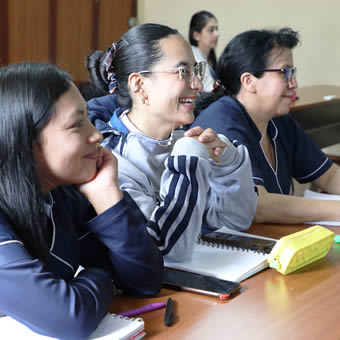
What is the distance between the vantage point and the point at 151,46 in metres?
1.65

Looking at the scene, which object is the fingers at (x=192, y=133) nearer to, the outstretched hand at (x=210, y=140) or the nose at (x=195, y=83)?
the outstretched hand at (x=210, y=140)

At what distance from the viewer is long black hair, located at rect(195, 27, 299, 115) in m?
2.20

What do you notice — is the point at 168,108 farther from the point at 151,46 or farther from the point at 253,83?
the point at 253,83

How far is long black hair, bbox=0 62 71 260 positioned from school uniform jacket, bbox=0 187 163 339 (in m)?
0.03

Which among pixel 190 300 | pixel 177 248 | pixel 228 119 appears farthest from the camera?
pixel 228 119

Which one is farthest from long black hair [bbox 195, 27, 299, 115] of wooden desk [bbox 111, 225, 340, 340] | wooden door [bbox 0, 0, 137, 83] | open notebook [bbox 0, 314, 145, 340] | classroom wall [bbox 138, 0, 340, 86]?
classroom wall [bbox 138, 0, 340, 86]

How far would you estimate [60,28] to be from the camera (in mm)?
5566

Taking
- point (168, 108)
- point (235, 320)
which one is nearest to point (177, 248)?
point (235, 320)

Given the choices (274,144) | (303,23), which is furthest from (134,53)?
(303,23)

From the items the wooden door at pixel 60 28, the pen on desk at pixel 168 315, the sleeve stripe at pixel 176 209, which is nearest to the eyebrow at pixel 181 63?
the sleeve stripe at pixel 176 209

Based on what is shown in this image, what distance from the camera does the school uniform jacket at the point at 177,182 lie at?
1387 mm

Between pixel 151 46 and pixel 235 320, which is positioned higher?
pixel 151 46

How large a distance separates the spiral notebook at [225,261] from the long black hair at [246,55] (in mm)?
882

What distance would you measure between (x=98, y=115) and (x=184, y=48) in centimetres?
33
